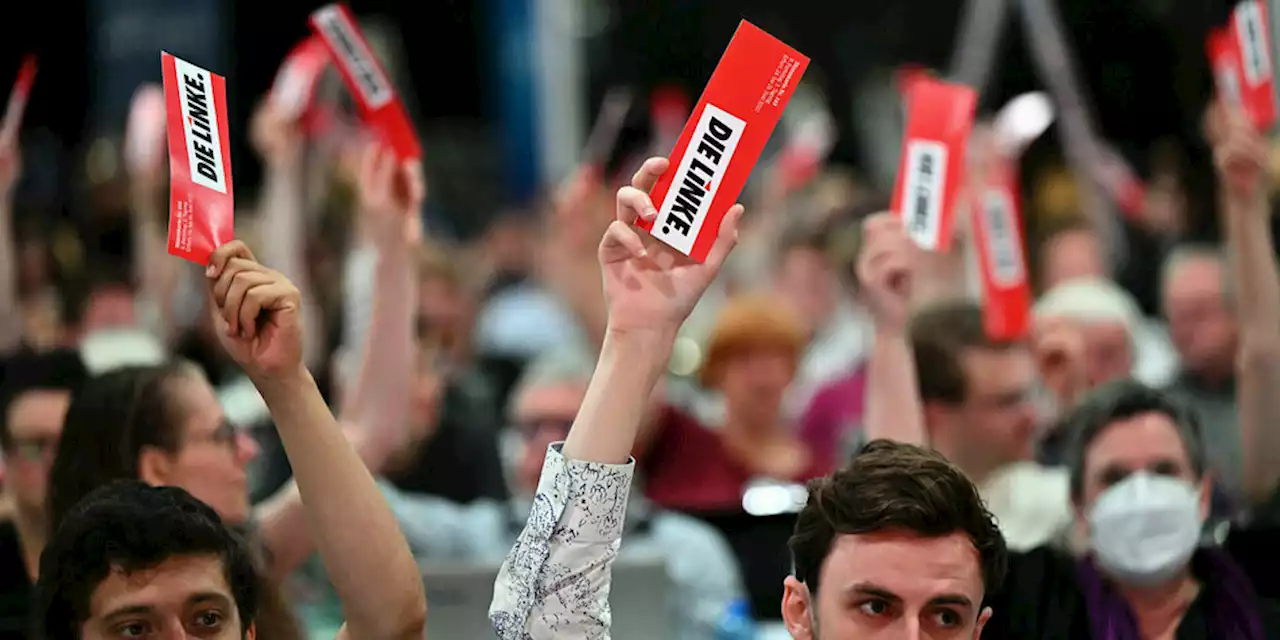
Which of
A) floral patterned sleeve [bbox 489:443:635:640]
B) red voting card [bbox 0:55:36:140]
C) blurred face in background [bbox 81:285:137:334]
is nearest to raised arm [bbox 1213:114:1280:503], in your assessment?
floral patterned sleeve [bbox 489:443:635:640]

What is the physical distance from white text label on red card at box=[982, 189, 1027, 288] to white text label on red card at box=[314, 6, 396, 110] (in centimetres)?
164

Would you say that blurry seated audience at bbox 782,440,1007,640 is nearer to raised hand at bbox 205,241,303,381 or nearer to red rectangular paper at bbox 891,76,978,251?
raised hand at bbox 205,241,303,381

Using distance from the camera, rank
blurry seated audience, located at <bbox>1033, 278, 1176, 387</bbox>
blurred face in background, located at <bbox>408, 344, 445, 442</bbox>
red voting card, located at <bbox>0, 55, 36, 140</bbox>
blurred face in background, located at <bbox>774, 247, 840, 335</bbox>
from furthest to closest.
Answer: blurred face in background, located at <bbox>774, 247, 840, 335</bbox> → blurry seated audience, located at <bbox>1033, 278, 1176, 387</bbox> → blurred face in background, located at <bbox>408, 344, 445, 442</bbox> → red voting card, located at <bbox>0, 55, 36, 140</bbox>

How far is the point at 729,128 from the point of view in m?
3.11

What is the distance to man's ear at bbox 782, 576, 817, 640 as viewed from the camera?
3092 millimetres

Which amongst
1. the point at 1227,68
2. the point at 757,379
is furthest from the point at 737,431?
the point at 1227,68

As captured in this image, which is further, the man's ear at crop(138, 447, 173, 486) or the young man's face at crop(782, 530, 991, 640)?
the man's ear at crop(138, 447, 173, 486)

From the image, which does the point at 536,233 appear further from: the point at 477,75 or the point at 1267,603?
the point at 1267,603

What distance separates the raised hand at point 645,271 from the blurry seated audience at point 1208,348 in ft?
12.2

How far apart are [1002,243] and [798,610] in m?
2.15

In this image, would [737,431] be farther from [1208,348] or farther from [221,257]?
[221,257]

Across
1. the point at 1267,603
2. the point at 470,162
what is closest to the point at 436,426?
the point at 1267,603

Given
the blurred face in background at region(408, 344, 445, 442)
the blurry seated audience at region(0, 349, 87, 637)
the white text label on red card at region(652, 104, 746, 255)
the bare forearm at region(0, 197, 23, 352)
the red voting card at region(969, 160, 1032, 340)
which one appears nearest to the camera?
the white text label on red card at region(652, 104, 746, 255)

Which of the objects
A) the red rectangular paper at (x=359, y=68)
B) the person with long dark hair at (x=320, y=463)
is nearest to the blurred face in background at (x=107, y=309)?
the red rectangular paper at (x=359, y=68)
